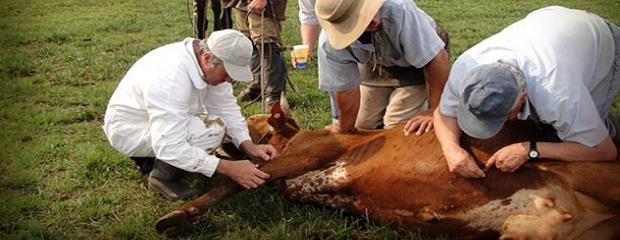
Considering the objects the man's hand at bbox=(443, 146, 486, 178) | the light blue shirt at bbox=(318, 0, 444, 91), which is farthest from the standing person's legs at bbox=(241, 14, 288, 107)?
the man's hand at bbox=(443, 146, 486, 178)

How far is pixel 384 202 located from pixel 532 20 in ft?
4.15

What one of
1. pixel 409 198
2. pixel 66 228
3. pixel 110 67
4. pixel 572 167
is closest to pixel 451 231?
pixel 409 198

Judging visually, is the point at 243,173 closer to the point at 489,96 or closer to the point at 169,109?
the point at 169,109

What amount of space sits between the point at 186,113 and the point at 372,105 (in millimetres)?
1592

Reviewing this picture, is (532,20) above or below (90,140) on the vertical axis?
above

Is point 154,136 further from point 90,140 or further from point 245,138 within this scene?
point 90,140

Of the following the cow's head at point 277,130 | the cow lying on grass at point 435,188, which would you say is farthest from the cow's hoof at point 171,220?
the cow's head at point 277,130

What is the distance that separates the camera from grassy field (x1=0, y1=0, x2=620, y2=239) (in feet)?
12.9

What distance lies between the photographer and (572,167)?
3.31 metres

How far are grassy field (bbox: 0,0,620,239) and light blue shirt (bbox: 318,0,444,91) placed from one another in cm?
83

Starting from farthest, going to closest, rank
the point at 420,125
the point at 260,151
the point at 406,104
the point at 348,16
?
the point at 406,104 < the point at 260,151 < the point at 420,125 < the point at 348,16

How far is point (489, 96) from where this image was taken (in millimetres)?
3008

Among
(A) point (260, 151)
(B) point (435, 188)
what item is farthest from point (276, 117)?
(B) point (435, 188)

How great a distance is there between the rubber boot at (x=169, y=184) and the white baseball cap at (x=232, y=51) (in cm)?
80
